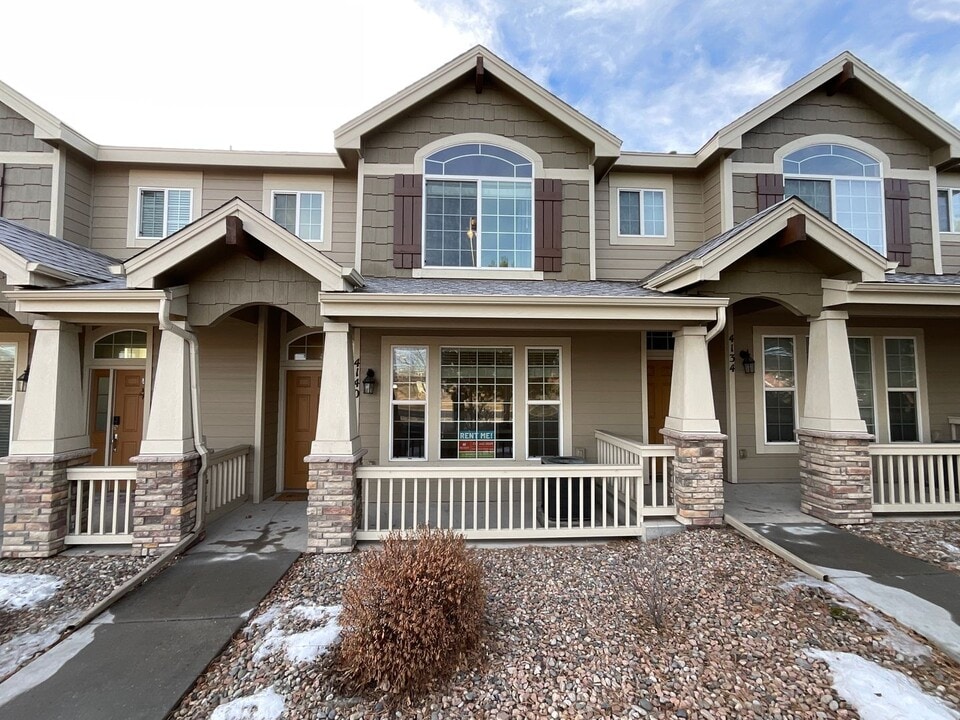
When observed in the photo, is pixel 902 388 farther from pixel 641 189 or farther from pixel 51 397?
pixel 51 397

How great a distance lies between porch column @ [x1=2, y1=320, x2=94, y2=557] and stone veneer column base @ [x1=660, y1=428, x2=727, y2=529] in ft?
24.3

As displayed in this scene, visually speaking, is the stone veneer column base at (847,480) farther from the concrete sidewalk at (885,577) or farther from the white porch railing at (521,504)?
the white porch railing at (521,504)

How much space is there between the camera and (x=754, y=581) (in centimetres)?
420

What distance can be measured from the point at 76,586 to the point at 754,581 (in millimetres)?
6588

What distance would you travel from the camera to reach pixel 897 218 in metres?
7.71

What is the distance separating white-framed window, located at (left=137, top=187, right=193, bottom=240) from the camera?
25.2ft

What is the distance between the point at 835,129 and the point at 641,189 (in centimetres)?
351

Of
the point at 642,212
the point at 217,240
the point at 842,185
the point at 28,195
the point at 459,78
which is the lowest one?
the point at 217,240

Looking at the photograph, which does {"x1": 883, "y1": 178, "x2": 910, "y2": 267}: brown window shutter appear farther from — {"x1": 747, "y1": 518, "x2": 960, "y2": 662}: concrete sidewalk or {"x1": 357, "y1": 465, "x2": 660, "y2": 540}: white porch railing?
{"x1": 357, "y1": 465, "x2": 660, "y2": 540}: white porch railing

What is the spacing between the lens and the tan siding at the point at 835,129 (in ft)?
25.3

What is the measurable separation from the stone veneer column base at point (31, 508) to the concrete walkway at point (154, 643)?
5.11 ft

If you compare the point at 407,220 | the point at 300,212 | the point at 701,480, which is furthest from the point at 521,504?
the point at 300,212

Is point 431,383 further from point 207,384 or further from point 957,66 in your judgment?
point 957,66

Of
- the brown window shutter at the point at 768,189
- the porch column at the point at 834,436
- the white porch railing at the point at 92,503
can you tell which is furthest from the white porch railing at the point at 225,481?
the brown window shutter at the point at 768,189
